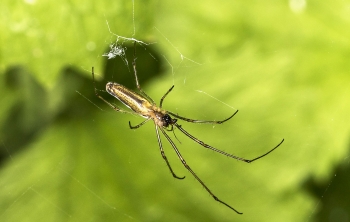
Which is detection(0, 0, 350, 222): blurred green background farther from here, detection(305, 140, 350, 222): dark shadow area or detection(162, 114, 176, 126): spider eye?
detection(162, 114, 176, 126): spider eye

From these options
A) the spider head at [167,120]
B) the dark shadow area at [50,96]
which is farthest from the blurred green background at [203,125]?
the spider head at [167,120]

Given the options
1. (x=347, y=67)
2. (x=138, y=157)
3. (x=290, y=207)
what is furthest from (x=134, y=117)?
(x=347, y=67)

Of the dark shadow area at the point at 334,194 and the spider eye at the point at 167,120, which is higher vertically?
the spider eye at the point at 167,120

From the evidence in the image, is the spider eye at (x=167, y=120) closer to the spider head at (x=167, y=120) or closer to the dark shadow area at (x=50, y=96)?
the spider head at (x=167, y=120)

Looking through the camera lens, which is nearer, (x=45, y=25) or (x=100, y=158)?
(x=45, y=25)

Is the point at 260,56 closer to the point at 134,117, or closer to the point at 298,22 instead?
the point at 298,22

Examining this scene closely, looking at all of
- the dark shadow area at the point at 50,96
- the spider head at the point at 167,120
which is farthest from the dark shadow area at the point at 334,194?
the dark shadow area at the point at 50,96
